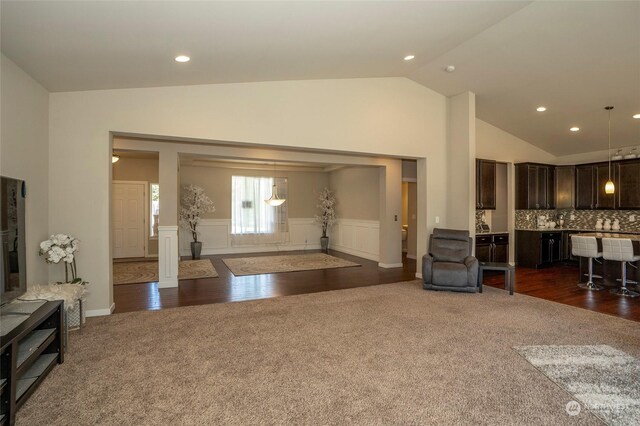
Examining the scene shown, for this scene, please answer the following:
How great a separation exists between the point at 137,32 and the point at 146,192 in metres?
7.35

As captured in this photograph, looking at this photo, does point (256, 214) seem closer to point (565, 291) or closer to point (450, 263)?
point (450, 263)

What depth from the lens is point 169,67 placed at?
12.8 feet

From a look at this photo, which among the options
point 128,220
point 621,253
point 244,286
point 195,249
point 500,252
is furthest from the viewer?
point 128,220

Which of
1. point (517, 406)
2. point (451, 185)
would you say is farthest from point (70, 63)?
point (451, 185)

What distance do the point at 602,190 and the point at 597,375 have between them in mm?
6769

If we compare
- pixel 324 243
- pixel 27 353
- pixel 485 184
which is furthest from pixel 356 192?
pixel 27 353

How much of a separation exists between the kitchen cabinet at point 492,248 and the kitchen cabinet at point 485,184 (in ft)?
2.13

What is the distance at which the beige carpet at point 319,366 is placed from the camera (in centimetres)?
234

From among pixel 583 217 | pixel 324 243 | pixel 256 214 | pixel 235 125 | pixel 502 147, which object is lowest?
pixel 324 243

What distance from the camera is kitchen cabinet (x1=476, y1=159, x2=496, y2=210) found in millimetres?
7227

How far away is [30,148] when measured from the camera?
12.0 ft

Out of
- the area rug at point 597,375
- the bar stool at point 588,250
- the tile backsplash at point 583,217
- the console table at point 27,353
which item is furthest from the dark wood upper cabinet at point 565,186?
the console table at point 27,353

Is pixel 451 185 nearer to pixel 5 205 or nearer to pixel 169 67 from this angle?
pixel 169 67

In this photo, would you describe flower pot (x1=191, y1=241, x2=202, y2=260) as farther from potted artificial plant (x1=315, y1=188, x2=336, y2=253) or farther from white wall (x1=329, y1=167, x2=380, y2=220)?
white wall (x1=329, y1=167, x2=380, y2=220)
